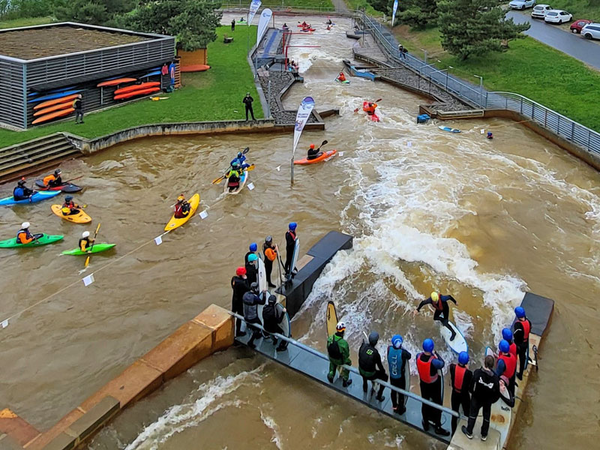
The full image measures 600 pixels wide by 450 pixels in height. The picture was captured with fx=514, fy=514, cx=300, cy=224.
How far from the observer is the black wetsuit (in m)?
7.57

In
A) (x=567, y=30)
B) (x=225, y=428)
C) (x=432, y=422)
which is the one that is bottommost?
(x=225, y=428)

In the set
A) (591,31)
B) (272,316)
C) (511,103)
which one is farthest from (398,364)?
(591,31)

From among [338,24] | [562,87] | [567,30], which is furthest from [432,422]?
[338,24]

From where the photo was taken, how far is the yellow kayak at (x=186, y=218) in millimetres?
16484

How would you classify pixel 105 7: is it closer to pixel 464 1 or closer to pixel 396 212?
pixel 464 1

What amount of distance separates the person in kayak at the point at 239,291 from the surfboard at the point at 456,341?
14.2 feet

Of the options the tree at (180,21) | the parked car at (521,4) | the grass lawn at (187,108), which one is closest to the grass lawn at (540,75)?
the grass lawn at (187,108)

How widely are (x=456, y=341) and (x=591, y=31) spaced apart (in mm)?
39488

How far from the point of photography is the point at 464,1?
37125 millimetres

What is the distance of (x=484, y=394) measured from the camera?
302 inches

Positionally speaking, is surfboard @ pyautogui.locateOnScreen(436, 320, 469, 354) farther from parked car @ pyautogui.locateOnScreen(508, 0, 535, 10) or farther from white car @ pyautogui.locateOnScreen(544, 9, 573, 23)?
parked car @ pyautogui.locateOnScreen(508, 0, 535, 10)

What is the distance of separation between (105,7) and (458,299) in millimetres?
38009

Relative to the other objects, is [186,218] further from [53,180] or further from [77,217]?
[53,180]

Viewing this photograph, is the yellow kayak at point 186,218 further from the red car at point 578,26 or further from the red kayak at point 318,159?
the red car at point 578,26
